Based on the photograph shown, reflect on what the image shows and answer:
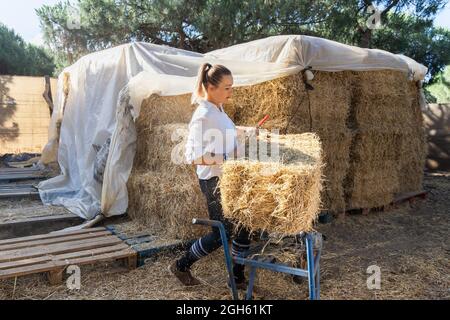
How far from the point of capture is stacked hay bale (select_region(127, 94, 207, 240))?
12.1ft

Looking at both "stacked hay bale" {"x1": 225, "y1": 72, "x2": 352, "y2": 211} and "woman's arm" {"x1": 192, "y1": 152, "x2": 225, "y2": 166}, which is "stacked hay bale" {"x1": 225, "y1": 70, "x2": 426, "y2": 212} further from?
"woman's arm" {"x1": 192, "y1": 152, "x2": 225, "y2": 166}

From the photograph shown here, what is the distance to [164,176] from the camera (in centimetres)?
403

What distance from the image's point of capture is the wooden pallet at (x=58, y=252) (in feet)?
9.65

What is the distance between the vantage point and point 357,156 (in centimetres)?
511

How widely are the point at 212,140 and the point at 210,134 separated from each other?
0.13ft

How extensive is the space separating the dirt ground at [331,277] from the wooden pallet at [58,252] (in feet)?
0.42

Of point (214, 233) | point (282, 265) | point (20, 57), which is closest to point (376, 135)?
point (282, 265)

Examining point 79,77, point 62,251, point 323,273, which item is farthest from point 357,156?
point 79,77

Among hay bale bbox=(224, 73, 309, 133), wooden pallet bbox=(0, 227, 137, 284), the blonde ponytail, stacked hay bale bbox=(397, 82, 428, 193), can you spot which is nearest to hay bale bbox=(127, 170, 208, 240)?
wooden pallet bbox=(0, 227, 137, 284)

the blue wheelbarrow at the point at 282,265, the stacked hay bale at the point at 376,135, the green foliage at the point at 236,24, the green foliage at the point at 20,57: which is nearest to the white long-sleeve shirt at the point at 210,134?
the blue wheelbarrow at the point at 282,265

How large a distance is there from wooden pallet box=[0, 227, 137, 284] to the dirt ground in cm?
13
